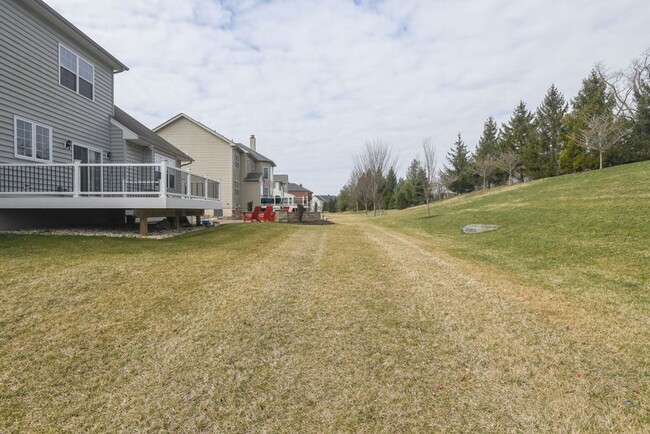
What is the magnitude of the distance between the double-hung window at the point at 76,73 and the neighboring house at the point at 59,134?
0.10 ft

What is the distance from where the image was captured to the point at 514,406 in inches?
95.1

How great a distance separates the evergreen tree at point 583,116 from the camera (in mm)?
27359

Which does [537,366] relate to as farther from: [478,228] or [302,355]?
[478,228]

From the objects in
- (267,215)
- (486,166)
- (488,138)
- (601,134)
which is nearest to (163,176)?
(267,215)

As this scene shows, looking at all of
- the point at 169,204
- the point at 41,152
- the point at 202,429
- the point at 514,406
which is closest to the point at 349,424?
the point at 202,429

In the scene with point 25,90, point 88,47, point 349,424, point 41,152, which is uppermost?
point 88,47

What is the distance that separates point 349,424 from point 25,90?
470 inches

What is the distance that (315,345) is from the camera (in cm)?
327

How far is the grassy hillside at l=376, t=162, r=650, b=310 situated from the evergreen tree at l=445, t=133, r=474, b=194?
30.6 metres

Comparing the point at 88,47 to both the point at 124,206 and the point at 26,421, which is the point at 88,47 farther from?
the point at 26,421

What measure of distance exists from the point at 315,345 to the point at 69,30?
12512mm

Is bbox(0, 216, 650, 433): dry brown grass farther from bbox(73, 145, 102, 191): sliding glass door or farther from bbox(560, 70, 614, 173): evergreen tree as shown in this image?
bbox(560, 70, 614, 173): evergreen tree

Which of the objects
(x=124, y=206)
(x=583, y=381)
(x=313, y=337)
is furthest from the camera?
(x=124, y=206)

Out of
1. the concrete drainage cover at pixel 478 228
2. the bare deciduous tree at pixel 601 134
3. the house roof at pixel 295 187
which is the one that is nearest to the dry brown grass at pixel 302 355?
the concrete drainage cover at pixel 478 228
